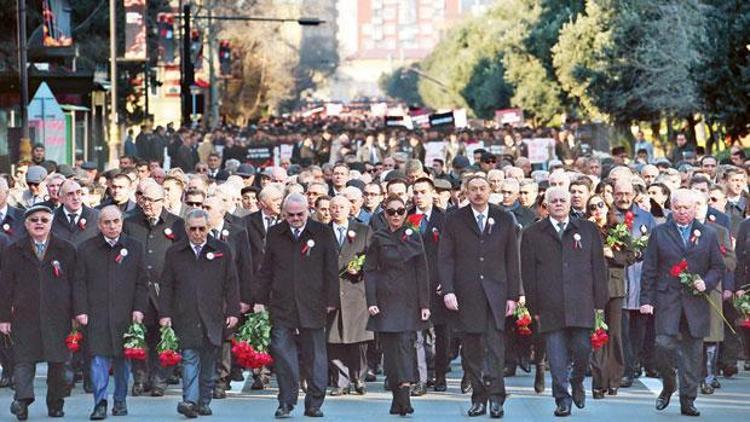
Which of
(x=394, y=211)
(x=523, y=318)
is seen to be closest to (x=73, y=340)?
(x=394, y=211)

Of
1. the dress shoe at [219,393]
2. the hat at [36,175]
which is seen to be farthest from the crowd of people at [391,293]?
the hat at [36,175]

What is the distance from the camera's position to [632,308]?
657 inches

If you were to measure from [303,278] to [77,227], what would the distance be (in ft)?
9.48

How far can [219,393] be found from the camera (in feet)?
53.8

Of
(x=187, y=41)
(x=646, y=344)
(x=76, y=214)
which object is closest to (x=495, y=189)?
(x=646, y=344)

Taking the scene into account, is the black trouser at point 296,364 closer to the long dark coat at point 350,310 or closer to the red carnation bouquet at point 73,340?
the long dark coat at point 350,310

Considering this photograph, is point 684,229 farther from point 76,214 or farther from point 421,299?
point 76,214

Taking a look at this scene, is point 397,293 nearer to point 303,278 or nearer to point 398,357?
point 398,357

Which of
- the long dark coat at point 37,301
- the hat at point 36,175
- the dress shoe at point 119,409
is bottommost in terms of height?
the dress shoe at point 119,409

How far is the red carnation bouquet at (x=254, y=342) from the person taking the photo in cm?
1492

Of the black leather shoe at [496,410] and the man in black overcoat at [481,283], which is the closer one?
the black leather shoe at [496,410]

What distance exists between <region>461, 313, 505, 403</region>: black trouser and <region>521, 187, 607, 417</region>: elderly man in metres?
0.37

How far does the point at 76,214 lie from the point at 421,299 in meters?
3.58

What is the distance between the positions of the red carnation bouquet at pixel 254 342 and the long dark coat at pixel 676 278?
286 centimetres
